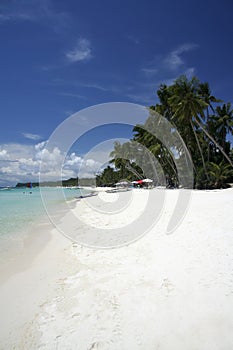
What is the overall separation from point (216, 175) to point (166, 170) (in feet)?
46.5

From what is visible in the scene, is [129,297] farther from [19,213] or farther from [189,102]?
[189,102]

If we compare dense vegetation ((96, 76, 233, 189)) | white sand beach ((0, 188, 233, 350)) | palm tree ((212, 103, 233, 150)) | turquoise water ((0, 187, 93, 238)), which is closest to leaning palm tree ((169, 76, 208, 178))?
dense vegetation ((96, 76, 233, 189))

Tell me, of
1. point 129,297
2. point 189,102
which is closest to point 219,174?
point 189,102

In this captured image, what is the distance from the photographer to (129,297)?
2.89 meters

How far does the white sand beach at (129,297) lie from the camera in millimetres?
2197

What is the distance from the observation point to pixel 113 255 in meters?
4.63

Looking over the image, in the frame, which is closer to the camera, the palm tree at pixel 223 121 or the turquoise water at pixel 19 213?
the turquoise water at pixel 19 213

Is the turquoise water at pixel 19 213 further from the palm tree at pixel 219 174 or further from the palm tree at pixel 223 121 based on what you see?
the palm tree at pixel 223 121

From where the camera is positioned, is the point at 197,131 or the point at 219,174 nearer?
the point at 219,174

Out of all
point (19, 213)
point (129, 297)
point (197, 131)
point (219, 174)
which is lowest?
point (19, 213)

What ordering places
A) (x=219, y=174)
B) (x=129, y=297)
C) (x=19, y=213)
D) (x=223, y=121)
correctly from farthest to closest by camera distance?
1. (x=223, y=121)
2. (x=219, y=174)
3. (x=19, y=213)
4. (x=129, y=297)

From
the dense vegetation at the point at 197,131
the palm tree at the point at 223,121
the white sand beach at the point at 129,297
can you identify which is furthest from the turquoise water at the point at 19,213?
the palm tree at the point at 223,121

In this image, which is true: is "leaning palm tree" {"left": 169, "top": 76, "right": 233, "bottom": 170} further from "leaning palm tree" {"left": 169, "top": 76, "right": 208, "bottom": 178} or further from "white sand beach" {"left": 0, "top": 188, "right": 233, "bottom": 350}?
"white sand beach" {"left": 0, "top": 188, "right": 233, "bottom": 350}

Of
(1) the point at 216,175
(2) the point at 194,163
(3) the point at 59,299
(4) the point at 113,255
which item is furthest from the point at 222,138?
(3) the point at 59,299
